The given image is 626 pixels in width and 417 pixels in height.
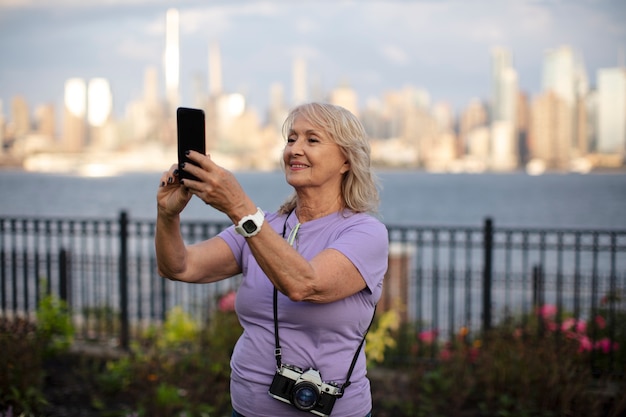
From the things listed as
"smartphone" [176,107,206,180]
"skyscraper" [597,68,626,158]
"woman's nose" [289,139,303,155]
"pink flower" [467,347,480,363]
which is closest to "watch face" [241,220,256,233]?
"smartphone" [176,107,206,180]

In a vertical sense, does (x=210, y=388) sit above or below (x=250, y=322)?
below

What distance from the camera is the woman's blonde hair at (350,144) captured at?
257 centimetres

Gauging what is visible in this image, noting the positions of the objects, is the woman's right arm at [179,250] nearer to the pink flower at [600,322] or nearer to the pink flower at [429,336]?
the pink flower at [429,336]

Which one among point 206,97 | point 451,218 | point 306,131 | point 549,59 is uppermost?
point 549,59

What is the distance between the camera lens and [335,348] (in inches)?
99.4

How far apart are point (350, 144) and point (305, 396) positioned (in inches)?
36.0

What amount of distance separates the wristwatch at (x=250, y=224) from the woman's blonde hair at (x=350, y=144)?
0.61 metres

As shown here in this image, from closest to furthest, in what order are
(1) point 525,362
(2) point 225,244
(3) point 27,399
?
(2) point 225,244 → (3) point 27,399 → (1) point 525,362

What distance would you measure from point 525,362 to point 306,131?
371 cm

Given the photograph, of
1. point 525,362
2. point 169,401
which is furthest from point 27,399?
point 525,362

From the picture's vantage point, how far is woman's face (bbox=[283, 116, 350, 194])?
257 cm

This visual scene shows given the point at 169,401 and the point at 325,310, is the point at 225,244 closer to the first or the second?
the point at 325,310

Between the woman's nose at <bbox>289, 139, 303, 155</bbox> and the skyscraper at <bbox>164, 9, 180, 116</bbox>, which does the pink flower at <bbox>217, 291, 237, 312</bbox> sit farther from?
the skyscraper at <bbox>164, 9, 180, 116</bbox>

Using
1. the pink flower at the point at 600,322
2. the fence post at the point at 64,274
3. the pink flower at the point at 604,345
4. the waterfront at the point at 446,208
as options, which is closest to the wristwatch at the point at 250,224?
the pink flower at the point at 604,345
